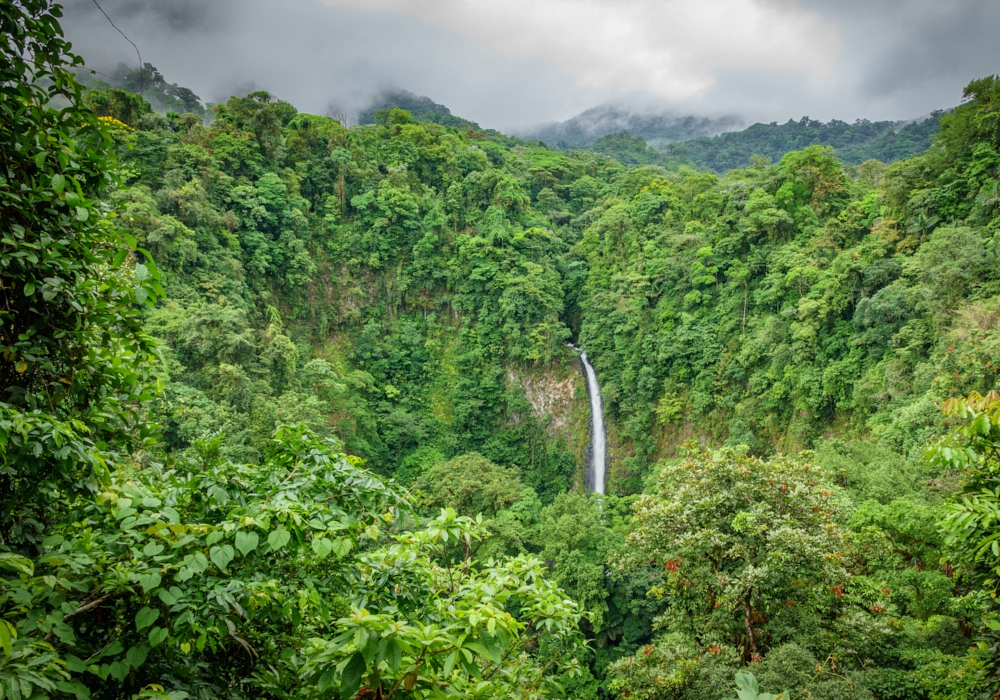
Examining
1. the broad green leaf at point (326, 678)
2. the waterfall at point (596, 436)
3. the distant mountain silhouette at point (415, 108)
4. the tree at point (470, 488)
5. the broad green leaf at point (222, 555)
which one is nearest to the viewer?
the broad green leaf at point (326, 678)

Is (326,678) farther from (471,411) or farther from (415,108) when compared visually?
(415,108)

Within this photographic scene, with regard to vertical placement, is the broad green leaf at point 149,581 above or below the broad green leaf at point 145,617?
above

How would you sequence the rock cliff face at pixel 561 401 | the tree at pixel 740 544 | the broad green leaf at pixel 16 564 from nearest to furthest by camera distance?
the broad green leaf at pixel 16 564 → the tree at pixel 740 544 → the rock cliff face at pixel 561 401

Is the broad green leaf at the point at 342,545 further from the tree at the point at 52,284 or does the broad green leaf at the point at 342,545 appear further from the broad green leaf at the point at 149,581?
the tree at the point at 52,284

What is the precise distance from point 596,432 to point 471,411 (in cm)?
591

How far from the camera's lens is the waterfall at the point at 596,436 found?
22.7 meters

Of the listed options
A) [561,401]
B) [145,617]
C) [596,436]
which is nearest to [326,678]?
[145,617]

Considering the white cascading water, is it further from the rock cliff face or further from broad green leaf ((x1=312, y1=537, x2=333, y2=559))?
broad green leaf ((x1=312, y1=537, x2=333, y2=559))

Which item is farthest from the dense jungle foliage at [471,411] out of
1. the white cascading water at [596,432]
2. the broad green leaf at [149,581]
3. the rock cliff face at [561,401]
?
the white cascading water at [596,432]

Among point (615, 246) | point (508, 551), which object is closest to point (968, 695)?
point (508, 551)

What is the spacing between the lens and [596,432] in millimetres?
23375

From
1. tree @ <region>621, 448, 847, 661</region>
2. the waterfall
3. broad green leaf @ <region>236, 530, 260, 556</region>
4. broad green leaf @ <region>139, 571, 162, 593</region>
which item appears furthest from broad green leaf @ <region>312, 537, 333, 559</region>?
the waterfall

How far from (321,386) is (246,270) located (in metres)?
5.85

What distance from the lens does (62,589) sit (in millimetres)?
1942
